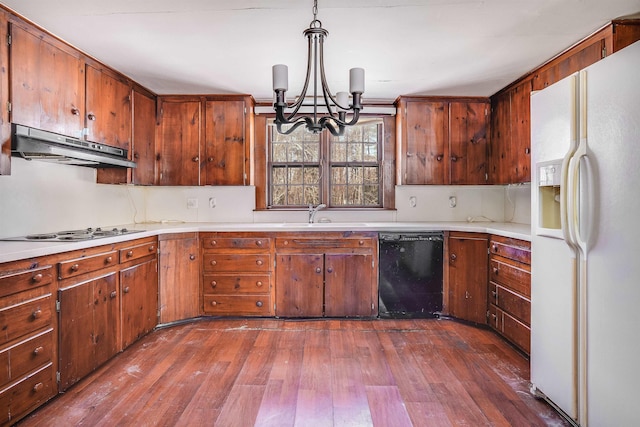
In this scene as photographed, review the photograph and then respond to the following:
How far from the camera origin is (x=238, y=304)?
3451 mm

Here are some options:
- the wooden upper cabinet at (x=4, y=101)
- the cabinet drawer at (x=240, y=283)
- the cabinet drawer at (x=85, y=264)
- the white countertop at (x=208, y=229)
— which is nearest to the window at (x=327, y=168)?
the white countertop at (x=208, y=229)

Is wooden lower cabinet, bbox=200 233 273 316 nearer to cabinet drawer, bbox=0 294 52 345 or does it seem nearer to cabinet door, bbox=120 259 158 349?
cabinet door, bbox=120 259 158 349

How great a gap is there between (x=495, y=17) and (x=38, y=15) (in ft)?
9.41

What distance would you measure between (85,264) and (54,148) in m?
0.76

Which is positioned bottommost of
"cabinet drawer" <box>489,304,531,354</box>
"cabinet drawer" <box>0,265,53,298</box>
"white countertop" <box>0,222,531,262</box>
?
"cabinet drawer" <box>489,304,531,354</box>

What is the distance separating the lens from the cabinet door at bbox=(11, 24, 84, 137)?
2148 mm

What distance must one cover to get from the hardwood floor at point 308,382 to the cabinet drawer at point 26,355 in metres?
0.29

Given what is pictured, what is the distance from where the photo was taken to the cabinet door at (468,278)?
10.7 feet

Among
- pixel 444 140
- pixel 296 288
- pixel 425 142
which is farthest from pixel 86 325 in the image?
pixel 444 140

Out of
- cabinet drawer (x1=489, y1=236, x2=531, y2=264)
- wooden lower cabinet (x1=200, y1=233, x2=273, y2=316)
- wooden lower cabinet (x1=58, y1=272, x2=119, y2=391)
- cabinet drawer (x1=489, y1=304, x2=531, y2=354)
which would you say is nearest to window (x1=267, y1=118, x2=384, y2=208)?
wooden lower cabinet (x1=200, y1=233, x2=273, y2=316)

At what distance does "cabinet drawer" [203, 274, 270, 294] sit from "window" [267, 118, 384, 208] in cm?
103

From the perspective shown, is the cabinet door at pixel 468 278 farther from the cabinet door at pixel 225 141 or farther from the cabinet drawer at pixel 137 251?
the cabinet drawer at pixel 137 251

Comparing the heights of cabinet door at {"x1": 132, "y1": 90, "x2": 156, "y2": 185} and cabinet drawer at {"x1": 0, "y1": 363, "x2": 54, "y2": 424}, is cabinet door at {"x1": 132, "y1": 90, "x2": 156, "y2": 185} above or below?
above

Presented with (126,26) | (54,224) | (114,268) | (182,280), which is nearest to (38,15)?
(126,26)
